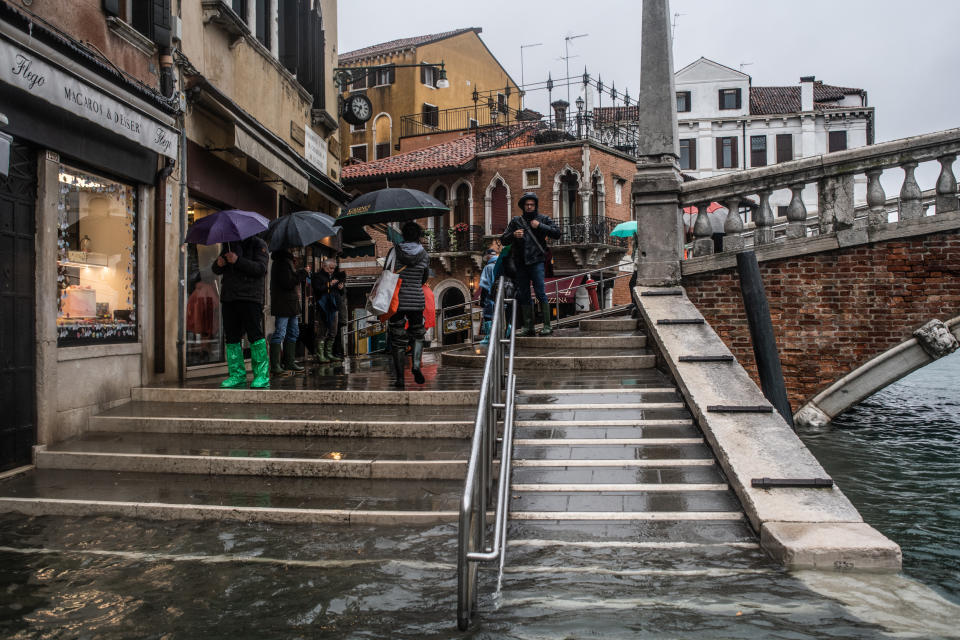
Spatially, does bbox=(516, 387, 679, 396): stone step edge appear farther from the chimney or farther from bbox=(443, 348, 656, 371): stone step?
the chimney

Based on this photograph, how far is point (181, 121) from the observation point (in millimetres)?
9977

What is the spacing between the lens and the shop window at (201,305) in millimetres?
9695

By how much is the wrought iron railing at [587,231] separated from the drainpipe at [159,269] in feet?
82.1

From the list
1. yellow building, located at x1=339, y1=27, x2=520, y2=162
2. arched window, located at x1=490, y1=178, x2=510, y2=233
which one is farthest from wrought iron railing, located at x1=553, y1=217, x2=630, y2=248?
yellow building, located at x1=339, y1=27, x2=520, y2=162

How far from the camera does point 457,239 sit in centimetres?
3619

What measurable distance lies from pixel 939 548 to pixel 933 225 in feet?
17.6

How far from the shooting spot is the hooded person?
328 inches

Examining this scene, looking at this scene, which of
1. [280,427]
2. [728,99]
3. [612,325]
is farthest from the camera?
[728,99]

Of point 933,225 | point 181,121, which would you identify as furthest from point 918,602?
point 181,121

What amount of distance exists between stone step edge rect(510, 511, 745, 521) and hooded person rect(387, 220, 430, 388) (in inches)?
131

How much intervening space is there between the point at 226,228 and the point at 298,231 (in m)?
1.27

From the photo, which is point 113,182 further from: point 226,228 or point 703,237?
point 703,237

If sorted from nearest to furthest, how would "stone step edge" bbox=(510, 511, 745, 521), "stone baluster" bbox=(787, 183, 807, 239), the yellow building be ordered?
"stone step edge" bbox=(510, 511, 745, 521), "stone baluster" bbox=(787, 183, 807, 239), the yellow building

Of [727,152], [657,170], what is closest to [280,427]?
[657,170]
